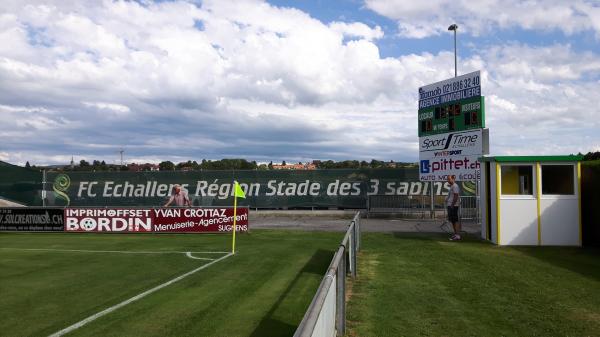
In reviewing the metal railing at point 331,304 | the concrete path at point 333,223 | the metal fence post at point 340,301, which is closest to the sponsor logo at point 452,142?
the concrete path at point 333,223

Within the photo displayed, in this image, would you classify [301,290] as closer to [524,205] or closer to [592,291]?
[592,291]

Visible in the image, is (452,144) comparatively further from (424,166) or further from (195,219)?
(195,219)

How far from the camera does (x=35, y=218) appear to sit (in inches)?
846

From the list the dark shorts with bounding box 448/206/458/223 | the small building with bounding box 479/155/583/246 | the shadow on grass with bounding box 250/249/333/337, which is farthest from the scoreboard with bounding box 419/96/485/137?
the shadow on grass with bounding box 250/249/333/337

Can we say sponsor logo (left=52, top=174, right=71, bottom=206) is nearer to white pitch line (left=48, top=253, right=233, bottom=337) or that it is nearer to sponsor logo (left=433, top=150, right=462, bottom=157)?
sponsor logo (left=433, top=150, right=462, bottom=157)

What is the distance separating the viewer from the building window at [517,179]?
1630cm

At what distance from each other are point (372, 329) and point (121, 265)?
307 inches

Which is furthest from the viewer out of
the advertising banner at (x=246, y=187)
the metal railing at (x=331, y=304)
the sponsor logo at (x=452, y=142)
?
the advertising banner at (x=246, y=187)

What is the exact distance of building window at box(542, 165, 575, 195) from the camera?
1571cm

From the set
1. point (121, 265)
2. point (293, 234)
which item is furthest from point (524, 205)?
point (121, 265)

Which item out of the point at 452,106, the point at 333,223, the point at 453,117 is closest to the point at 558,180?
the point at 453,117

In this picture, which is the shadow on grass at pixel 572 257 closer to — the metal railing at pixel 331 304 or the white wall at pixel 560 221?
the white wall at pixel 560 221

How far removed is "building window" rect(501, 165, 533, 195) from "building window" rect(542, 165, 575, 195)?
2.17 ft

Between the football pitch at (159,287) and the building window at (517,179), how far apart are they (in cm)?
597
